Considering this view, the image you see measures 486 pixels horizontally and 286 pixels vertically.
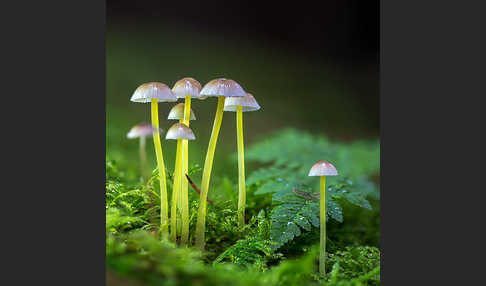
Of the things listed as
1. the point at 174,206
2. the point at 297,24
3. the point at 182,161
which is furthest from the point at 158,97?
the point at 297,24

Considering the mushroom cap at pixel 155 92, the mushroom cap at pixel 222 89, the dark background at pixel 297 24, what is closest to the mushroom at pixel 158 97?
the mushroom cap at pixel 155 92

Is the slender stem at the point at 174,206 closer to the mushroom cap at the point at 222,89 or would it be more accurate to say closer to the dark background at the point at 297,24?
the mushroom cap at the point at 222,89

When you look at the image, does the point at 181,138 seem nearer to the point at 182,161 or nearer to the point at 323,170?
the point at 182,161

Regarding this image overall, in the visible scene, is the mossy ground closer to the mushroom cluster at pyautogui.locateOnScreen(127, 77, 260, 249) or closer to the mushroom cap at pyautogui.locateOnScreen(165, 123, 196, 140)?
the mushroom cluster at pyautogui.locateOnScreen(127, 77, 260, 249)

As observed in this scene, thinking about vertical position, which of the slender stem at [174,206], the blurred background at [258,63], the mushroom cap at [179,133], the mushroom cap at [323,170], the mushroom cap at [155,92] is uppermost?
the blurred background at [258,63]

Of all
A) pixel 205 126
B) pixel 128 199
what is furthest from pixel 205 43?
pixel 128 199

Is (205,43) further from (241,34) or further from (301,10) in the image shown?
(301,10)

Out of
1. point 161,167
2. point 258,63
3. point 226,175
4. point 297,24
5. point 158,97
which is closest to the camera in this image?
point 158,97

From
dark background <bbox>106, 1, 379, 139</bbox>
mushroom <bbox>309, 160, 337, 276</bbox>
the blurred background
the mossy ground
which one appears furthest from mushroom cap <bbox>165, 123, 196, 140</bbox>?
dark background <bbox>106, 1, 379, 139</bbox>

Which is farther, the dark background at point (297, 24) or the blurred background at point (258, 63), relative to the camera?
the dark background at point (297, 24)
